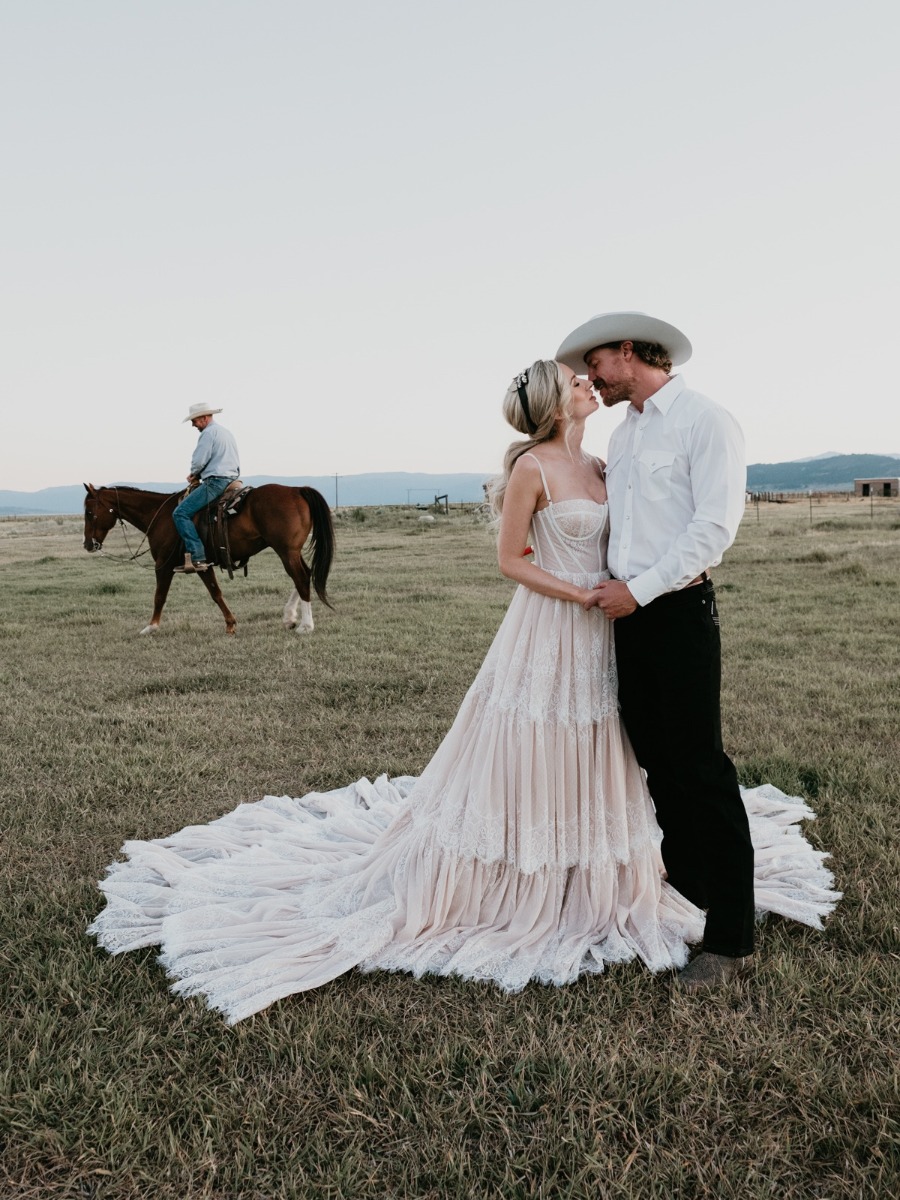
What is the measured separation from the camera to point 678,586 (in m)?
2.95

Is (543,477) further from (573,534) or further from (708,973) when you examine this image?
(708,973)

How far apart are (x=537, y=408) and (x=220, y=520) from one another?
890 centimetres

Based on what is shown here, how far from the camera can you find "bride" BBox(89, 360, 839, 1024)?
128 inches

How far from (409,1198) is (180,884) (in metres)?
2.04

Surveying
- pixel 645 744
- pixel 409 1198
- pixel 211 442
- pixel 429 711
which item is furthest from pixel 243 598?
pixel 409 1198

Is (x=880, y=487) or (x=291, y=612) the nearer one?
(x=291, y=612)

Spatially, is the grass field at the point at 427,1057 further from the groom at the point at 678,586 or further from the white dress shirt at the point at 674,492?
the white dress shirt at the point at 674,492

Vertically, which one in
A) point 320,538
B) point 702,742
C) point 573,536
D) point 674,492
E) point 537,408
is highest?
point 537,408

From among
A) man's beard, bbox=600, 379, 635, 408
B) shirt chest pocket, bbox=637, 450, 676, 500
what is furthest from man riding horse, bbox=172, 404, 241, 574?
shirt chest pocket, bbox=637, 450, 676, 500

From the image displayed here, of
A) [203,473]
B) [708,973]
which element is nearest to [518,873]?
[708,973]

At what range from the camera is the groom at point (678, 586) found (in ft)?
9.57

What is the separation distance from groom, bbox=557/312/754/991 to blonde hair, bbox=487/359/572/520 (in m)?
0.13

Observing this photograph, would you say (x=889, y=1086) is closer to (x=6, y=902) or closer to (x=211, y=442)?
(x=6, y=902)

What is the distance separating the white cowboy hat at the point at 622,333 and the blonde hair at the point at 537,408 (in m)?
0.11
